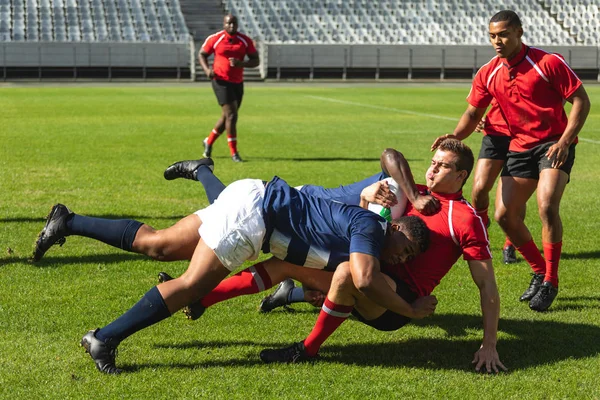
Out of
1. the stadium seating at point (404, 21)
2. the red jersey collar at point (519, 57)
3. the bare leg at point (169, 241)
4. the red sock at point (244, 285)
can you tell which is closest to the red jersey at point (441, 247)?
the red sock at point (244, 285)

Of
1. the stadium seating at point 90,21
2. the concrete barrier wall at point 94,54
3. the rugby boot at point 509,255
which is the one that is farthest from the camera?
the stadium seating at point 90,21

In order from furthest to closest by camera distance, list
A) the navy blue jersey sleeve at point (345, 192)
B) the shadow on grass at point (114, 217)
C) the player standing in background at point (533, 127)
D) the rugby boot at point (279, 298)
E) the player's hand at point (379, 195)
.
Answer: the shadow on grass at point (114, 217) → the player standing in background at point (533, 127) → the rugby boot at point (279, 298) → the navy blue jersey sleeve at point (345, 192) → the player's hand at point (379, 195)

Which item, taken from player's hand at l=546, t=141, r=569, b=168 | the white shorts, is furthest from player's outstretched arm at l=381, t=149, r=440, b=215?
player's hand at l=546, t=141, r=569, b=168

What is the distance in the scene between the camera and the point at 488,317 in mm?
4586

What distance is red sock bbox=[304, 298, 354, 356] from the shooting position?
4.58m

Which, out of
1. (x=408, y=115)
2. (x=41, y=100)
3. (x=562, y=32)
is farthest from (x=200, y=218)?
(x=562, y=32)

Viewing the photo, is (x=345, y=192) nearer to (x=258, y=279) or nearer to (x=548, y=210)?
(x=258, y=279)

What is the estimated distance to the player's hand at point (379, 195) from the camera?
190 inches

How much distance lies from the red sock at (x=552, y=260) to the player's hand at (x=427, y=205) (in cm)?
166

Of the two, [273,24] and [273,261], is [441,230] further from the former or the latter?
[273,24]

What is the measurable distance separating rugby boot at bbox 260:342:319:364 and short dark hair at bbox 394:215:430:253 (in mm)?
837

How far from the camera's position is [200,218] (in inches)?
196

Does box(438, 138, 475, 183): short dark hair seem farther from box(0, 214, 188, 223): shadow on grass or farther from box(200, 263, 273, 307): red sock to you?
box(0, 214, 188, 223): shadow on grass

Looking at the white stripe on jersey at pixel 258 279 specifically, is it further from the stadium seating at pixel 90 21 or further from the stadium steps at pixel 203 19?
the stadium seating at pixel 90 21
